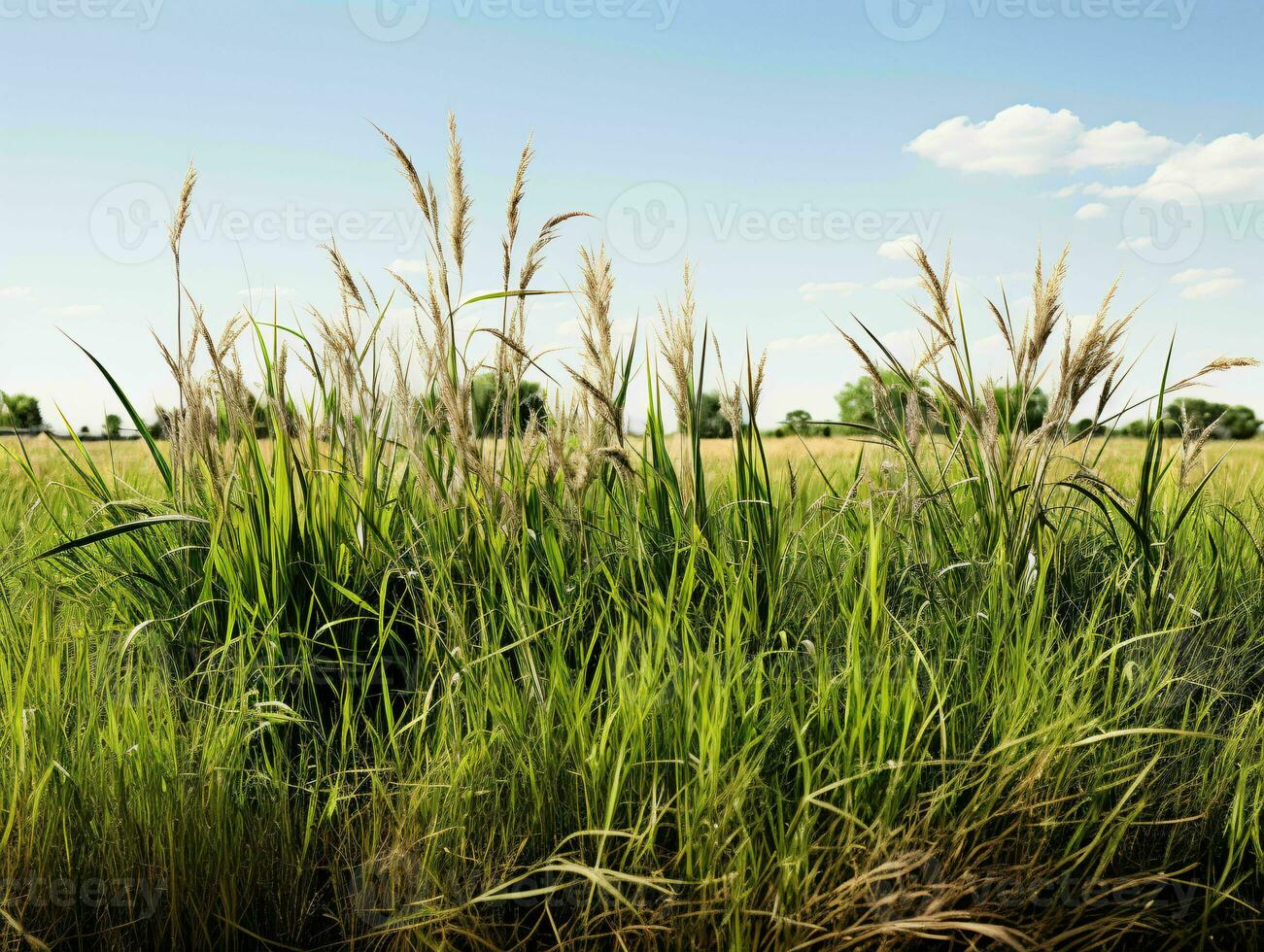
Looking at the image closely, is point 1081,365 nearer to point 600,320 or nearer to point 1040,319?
point 1040,319

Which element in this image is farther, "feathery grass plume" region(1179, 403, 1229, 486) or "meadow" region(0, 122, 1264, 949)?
"feathery grass plume" region(1179, 403, 1229, 486)

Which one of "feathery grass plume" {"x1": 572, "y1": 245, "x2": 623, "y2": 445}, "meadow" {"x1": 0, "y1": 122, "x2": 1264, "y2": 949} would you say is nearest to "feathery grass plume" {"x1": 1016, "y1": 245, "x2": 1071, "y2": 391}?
"meadow" {"x1": 0, "y1": 122, "x2": 1264, "y2": 949}

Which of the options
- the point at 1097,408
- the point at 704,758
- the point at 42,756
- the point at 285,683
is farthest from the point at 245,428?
the point at 1097,408

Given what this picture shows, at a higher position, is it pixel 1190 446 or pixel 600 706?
pixel 1190 446

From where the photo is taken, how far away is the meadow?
4.53 ft

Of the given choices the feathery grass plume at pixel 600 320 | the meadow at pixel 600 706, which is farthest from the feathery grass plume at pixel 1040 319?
the feathery grass plume at pixel 600 320

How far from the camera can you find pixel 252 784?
1701mm

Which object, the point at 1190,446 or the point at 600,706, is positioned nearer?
the point at 600,706

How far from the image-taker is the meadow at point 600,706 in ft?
4.53

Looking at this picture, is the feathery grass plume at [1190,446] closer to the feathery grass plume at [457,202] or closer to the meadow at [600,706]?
the meadow at [600,706]

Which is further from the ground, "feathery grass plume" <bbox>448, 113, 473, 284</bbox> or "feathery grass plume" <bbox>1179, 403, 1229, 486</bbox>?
"feathery grass plume" <bbox>448, 113, 473, 284</bbox>

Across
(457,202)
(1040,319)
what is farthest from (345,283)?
(1040,319)

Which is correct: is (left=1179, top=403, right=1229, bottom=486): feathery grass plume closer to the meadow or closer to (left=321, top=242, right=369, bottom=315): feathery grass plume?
the meadow

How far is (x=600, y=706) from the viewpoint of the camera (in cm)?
157
